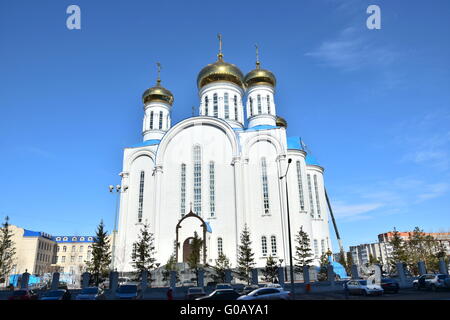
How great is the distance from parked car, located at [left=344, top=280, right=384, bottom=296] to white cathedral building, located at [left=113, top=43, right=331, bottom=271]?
1055cm

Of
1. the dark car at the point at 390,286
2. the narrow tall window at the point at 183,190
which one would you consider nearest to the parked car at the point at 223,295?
the dark car at the point at 390,286

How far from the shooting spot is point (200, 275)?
21859 millimetres

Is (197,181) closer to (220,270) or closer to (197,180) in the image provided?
(197,180)

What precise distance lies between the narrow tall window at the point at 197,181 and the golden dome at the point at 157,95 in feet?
31.7

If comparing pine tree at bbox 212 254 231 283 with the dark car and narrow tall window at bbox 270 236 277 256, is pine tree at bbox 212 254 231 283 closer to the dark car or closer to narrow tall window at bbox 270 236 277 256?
narrow tall window at bbox 270 236 277 256

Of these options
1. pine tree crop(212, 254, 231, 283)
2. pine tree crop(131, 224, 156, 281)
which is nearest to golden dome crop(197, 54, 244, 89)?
pine tree crop(131, 224, 156, 281)

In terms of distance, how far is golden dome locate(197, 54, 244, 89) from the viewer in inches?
1492

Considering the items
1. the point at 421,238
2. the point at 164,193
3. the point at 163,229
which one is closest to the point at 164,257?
the point at 163,229

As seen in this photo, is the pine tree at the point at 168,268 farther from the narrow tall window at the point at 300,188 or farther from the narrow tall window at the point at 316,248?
the narrow tall window at the point at 316,248

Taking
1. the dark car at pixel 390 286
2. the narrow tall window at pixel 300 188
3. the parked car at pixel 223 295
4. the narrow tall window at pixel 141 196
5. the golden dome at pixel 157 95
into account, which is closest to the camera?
the parked car at pixel 223 295

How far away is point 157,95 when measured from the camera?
A: 40000mm

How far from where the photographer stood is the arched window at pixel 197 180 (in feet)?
105

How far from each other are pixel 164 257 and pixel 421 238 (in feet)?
99.5
